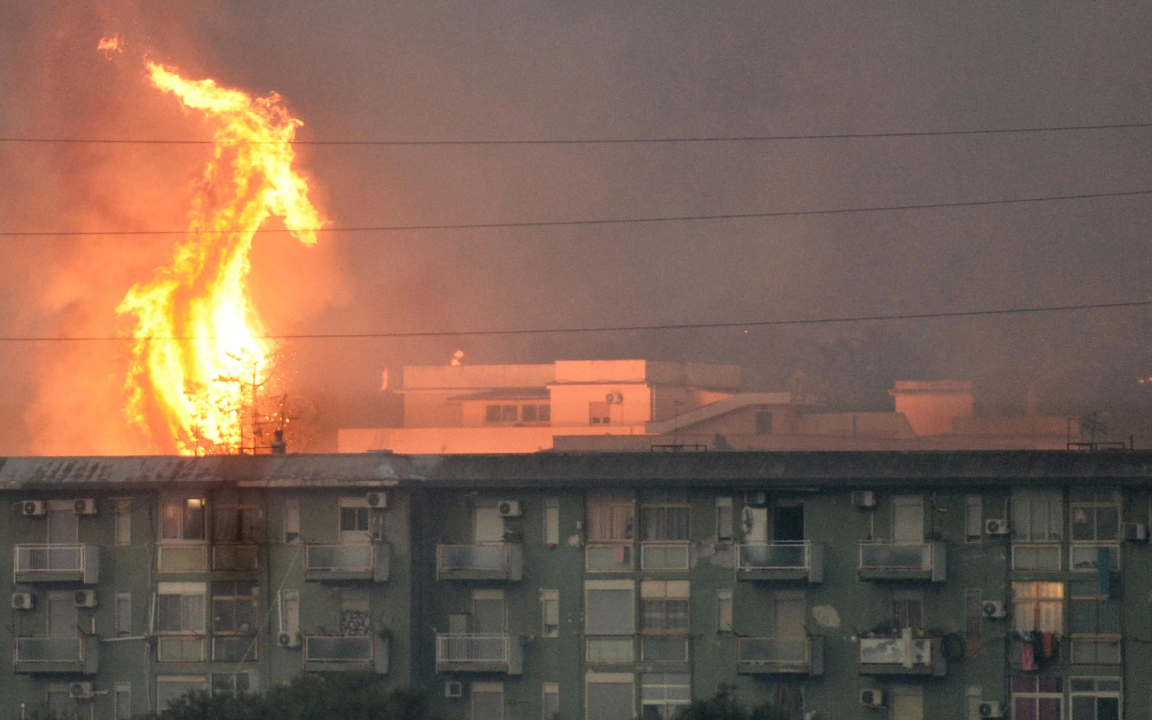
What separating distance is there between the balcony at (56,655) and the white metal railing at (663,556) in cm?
1459

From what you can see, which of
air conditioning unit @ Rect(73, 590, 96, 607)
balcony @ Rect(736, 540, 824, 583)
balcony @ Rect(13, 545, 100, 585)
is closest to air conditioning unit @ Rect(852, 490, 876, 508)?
balcony @ Rect(736, 540, 824, 583)

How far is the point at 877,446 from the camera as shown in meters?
111

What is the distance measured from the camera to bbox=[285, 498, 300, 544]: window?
46.8m

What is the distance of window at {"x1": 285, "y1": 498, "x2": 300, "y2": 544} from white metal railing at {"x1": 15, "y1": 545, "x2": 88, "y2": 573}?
17.6ft

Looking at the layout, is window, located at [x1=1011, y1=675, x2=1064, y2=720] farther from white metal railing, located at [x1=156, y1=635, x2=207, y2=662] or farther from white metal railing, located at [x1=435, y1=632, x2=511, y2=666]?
white metal railing, located at [x1=156, y1=635, x2=207, y2=662]

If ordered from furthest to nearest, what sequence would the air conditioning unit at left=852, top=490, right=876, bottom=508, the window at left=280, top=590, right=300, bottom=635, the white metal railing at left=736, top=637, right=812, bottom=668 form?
1. the window at left=280, top=590, right=300, bottom=635
2. the air conditioning unit at left=852, top=490, right=876, bottom=508
3. the white metal railing at left=736, top=637, right=812, bottom=668

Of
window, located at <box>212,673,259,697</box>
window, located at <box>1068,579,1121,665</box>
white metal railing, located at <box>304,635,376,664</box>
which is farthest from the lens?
window, located at <box>212,673,259,697</box>

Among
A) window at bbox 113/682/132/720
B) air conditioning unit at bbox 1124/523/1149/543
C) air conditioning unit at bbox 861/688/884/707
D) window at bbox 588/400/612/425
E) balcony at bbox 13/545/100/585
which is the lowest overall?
window at bbox 113/682/132/720

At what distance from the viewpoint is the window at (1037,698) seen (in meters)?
43.0

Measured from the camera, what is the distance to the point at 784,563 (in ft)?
145

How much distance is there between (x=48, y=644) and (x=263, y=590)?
585 centimetres

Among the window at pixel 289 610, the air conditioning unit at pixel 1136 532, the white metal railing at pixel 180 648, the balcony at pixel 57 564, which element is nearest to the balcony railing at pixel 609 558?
the window at pixel 289 610

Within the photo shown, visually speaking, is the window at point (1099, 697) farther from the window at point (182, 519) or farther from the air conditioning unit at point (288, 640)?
the window at point (182, 519)

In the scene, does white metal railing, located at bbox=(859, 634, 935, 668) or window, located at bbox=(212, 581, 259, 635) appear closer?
white metal railing, located at bbox=(859, 634, 935, 668)
